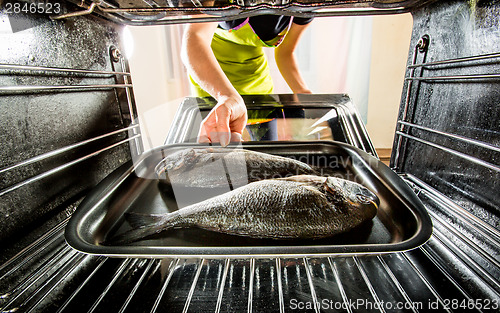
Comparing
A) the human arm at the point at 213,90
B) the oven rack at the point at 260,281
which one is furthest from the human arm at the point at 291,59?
the oven rack at the point at 260,281

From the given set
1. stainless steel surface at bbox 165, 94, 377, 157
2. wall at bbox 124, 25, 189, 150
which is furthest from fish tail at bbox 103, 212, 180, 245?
wall at bbox 124, 25, 189, 150

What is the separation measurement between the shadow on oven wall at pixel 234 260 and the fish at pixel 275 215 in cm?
6

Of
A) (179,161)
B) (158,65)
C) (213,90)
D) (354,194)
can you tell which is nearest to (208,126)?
(179,161)

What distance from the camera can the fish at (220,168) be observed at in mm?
802

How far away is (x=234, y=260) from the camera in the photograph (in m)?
0.53

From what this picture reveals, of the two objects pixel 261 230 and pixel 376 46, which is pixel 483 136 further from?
pixel 376 46

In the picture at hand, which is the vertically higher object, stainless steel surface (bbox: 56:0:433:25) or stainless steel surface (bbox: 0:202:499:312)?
stainless steel surface (bbox: 56:0:433:25)

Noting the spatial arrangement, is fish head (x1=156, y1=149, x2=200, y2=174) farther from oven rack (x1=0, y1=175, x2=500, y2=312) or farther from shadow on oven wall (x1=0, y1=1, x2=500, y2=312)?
oven rack (x1=0, y1=175, x2=500, y2=312)

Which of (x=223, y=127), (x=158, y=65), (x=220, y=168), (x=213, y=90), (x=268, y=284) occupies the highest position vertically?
(x=158, y=65)

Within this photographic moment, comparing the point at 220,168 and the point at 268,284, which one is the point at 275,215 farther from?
the point at 220,168

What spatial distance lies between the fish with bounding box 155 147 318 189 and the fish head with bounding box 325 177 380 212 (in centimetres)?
16

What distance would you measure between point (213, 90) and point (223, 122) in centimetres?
35

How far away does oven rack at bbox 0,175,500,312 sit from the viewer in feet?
1.39

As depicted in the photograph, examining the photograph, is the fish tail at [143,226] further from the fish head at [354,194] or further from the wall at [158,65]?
the wall at [158,65]
